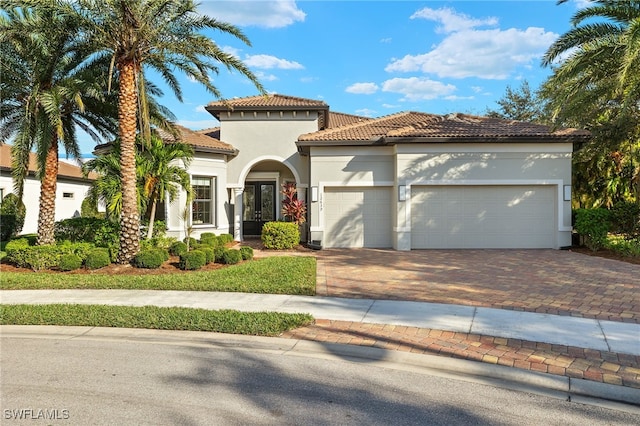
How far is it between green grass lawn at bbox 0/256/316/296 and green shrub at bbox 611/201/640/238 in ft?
34.0

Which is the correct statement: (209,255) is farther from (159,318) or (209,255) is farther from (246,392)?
(246,392)

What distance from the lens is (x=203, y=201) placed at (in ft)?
56.7

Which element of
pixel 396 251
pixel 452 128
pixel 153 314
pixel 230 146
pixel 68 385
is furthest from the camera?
pixel 230 146

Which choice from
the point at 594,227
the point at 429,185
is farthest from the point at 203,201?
the point at 594,227

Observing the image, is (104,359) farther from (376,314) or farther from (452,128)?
(452,128)

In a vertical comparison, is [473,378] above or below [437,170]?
below

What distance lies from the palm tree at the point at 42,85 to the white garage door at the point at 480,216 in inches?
427

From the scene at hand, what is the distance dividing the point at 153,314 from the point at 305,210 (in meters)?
10.2

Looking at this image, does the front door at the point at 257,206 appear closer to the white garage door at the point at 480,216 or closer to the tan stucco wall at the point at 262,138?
the tan stucco wall at the point at 262,138

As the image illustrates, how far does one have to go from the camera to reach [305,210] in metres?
16.8

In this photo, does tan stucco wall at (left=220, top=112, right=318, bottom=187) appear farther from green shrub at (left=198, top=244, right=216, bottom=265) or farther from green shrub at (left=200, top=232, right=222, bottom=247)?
green shrub at (left=198, top=244, right=216, bottom=265)

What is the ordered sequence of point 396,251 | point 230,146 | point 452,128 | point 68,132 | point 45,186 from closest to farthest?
point 45,186
point 68,132
point 396,251
point 452,128
point 230,146

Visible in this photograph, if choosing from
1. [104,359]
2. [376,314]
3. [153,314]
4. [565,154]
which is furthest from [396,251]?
[104,359]

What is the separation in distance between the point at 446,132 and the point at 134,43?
10.1 m
